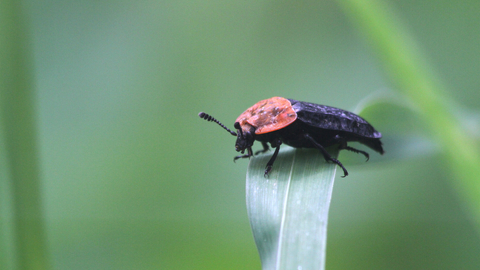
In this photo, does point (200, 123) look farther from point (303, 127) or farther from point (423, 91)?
point (423, 91)

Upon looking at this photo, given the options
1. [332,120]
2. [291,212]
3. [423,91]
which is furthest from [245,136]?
[423,91]

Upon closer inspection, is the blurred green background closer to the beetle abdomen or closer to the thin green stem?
the thin green stem

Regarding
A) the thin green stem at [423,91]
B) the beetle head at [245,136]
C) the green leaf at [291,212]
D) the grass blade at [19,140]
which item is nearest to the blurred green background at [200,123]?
the thin green stem at [423,91]

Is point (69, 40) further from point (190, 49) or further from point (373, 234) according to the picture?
point (373, 234)

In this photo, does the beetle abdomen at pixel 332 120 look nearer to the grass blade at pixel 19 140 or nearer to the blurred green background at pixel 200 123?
the blurred green background at pixel 200 123

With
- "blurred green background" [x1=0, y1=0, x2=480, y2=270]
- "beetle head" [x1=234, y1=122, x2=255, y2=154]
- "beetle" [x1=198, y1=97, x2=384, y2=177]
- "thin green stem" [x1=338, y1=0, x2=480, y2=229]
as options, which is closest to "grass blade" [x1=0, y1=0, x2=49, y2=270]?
"beetle" [x1=198, y1=97, x2=384, y2=177]

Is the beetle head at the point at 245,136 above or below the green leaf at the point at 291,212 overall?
above
